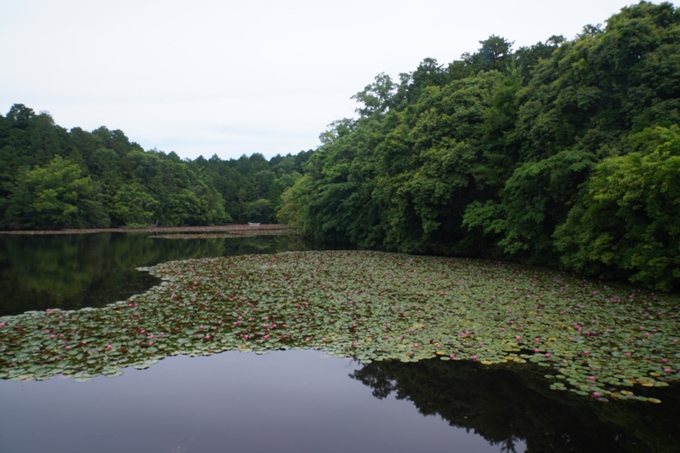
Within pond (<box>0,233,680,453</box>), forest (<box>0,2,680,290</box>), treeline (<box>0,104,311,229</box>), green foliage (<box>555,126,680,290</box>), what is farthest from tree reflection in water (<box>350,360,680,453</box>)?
treeline (<box>0,104,311,229</box>)

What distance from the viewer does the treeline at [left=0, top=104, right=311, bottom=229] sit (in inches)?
1993

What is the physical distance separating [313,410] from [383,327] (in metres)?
3.26

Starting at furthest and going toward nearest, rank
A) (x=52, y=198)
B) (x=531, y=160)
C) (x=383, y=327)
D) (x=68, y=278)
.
Result: (x=52, y=198) < (x=531, y=160) < (x=68, y=278) < (x=383, y=327)

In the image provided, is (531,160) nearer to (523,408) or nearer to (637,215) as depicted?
(637,215)

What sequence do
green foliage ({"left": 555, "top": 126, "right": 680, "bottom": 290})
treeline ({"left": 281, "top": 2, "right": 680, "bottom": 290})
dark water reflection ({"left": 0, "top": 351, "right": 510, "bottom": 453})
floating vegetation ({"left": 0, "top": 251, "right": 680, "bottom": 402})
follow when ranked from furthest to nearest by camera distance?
treeline ({"left": 281, "top": 2, "right": 680, "bottom": 290}) → green foliage ({"left": 555, "top": 126, "right": 680, "bottom": 290}) → floating vegetation ({"left": 0, "top": 251, "right": 680, "bottom": 402}) → dark water reflection ({"left": 0, "top": 351, "right": 510, "bottom": 453})

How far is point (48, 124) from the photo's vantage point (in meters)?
59.3

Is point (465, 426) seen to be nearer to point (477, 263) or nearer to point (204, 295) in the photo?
point (204, 295)

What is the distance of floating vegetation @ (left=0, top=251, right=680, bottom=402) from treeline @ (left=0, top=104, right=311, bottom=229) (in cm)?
4750

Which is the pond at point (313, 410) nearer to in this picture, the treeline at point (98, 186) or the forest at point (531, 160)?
the forest at point (531, 160)

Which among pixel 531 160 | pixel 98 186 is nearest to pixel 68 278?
pixel 531 160

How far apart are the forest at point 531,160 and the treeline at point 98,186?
92.9ft

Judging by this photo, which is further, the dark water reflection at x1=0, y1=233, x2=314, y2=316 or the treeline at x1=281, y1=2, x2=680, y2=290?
the treeline at x1=281, y1=2, x2=680, y2=290

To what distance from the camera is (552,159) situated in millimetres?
16031

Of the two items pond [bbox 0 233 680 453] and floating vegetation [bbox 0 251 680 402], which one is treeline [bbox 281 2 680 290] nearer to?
floating vegetation [bbox 0 251 680 402]
